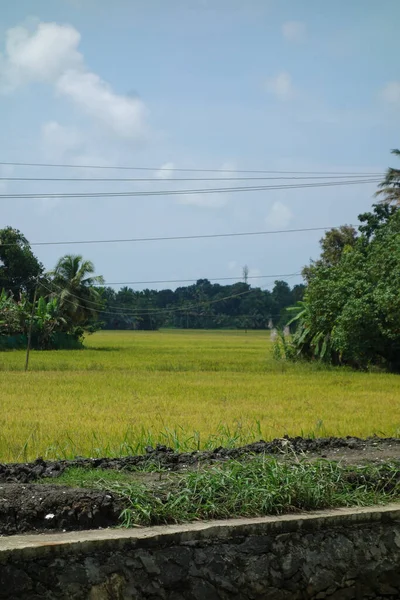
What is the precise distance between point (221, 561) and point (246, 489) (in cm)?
61

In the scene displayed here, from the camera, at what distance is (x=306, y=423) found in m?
12.8

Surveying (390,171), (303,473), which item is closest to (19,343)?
(390,171)

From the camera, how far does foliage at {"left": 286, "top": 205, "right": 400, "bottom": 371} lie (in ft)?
86.9

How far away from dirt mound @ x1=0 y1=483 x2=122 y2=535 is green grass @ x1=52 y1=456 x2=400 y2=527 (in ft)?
0.38

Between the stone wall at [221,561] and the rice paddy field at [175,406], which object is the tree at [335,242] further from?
the stone wall at [221,561]

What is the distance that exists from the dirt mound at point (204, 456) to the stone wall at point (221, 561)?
48.4 inches

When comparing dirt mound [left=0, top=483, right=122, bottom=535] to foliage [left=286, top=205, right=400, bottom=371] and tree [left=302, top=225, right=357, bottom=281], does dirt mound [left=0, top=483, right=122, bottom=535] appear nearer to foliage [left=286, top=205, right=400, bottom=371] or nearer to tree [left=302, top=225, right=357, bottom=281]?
foliage [left=286, top=205, right=400, bottom=371]

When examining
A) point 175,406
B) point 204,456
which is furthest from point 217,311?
point 204,456

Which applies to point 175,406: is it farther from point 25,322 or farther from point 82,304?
point 82,304

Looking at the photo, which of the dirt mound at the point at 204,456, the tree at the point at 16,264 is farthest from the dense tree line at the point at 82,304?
the dirt mound at the point at 204,456

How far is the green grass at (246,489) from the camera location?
4.71m

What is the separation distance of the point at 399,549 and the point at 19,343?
37.9 m

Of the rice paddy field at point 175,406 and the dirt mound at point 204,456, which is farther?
the rice paddy field at point 175,406

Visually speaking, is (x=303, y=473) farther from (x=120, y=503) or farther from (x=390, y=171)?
(x=390, y=171)
